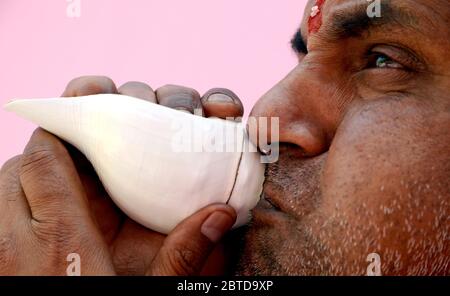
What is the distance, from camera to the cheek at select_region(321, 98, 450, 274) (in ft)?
3.10

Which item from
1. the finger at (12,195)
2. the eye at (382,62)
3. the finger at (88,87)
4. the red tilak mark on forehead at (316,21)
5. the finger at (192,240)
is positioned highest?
the red tilak mark on forehead at (316,21)

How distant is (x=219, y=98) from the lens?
132 centimetres

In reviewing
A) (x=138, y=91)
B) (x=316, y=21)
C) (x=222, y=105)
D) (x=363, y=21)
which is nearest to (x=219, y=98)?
(x=222, y=105)

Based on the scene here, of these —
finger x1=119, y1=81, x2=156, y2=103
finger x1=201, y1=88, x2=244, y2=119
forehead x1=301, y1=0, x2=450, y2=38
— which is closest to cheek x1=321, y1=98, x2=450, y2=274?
forehead x1=301, y1=0, x2=450, y2=38

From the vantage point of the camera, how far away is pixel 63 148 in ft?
3.48

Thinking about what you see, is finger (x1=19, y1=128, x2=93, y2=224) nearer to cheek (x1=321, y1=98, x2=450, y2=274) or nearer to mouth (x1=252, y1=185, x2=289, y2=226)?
mouth (x1=252, y1=185, x2=289, y2=226)

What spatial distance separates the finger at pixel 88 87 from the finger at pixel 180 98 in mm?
150

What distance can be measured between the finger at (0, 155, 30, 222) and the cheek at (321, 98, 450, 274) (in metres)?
0.48

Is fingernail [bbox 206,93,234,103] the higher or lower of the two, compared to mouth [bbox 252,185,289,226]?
higher

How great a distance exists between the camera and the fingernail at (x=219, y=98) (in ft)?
4.27

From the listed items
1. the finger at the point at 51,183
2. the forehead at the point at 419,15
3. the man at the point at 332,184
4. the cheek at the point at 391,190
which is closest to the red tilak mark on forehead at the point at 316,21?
the man at the point at 332,184

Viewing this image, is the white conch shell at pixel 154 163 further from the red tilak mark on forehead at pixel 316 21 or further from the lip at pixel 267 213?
the red tilak mark on forehead at pixel 316 21

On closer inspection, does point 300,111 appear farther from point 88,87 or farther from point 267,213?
point 88,87
